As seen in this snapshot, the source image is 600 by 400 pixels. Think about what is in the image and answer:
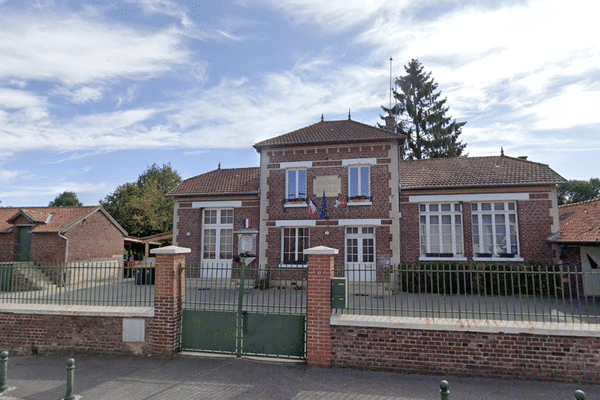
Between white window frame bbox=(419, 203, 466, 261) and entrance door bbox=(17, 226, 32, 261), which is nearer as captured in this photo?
white window frame bbox=(419, 203, 466, 261)

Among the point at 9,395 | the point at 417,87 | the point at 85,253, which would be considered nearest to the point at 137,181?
the point at 85,253

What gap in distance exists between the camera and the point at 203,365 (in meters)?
7.14

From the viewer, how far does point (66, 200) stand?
58.9 metres

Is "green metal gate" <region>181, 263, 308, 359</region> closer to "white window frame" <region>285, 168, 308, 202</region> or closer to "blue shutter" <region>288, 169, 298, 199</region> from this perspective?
"white window frame" <region>285, 168, 308, 202</region>

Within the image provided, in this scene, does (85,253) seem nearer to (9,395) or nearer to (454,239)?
(9,395)

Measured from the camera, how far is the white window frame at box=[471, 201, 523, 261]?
628 inches

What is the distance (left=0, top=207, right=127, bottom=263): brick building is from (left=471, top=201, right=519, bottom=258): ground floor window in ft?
69.7

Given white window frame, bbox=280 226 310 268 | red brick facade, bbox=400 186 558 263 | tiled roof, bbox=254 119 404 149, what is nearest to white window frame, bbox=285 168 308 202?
tiled roof, bbox=254 119 404 149

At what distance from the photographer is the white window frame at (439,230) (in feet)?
54.1

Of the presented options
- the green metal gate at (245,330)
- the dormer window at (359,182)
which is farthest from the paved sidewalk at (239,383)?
the dormer window at (359,182)

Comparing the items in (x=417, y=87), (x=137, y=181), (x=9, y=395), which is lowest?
(x=9, y=395)

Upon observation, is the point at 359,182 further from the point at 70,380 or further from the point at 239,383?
the point at 70,380

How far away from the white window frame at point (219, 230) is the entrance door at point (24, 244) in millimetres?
10420

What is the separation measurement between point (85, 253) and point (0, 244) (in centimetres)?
443
